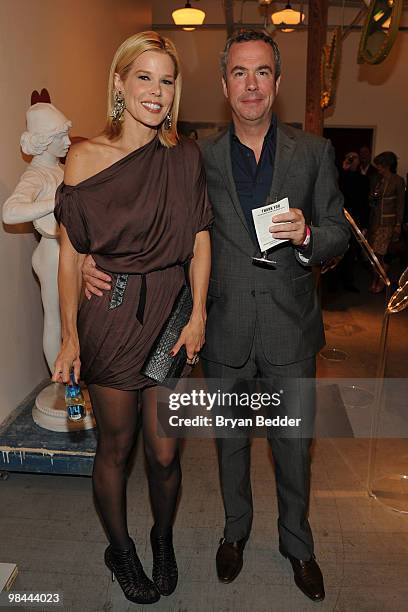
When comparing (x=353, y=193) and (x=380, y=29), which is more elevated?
(x=380, y=29)

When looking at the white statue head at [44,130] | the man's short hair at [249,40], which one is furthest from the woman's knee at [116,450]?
the white statue head at [44,130]

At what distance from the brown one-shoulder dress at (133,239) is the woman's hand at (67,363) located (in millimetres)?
47

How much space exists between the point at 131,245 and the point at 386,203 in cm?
623

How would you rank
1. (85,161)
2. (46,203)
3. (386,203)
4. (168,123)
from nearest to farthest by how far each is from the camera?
1. (85,161)
2. (168,123)
3. (46,203)
4. (386,203)

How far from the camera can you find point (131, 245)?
2.00 m

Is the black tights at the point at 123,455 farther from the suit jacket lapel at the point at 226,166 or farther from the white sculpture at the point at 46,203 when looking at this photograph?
the white sculpture at the point at 46,203

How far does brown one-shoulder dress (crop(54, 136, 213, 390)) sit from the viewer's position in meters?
1.96

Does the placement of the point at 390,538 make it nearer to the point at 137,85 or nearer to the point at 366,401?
the point at 366,401

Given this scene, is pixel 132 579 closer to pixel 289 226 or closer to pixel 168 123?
pixel 289 226

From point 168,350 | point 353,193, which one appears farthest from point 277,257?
point 353,193

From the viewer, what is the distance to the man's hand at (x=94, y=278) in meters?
2.04

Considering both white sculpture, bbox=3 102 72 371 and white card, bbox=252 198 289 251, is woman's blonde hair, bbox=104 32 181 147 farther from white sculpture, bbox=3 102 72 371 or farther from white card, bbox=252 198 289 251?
white sculpture, bbox=3 102 72 371

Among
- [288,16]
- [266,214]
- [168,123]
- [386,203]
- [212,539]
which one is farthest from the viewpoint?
[288,16]

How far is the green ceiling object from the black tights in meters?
4.41
